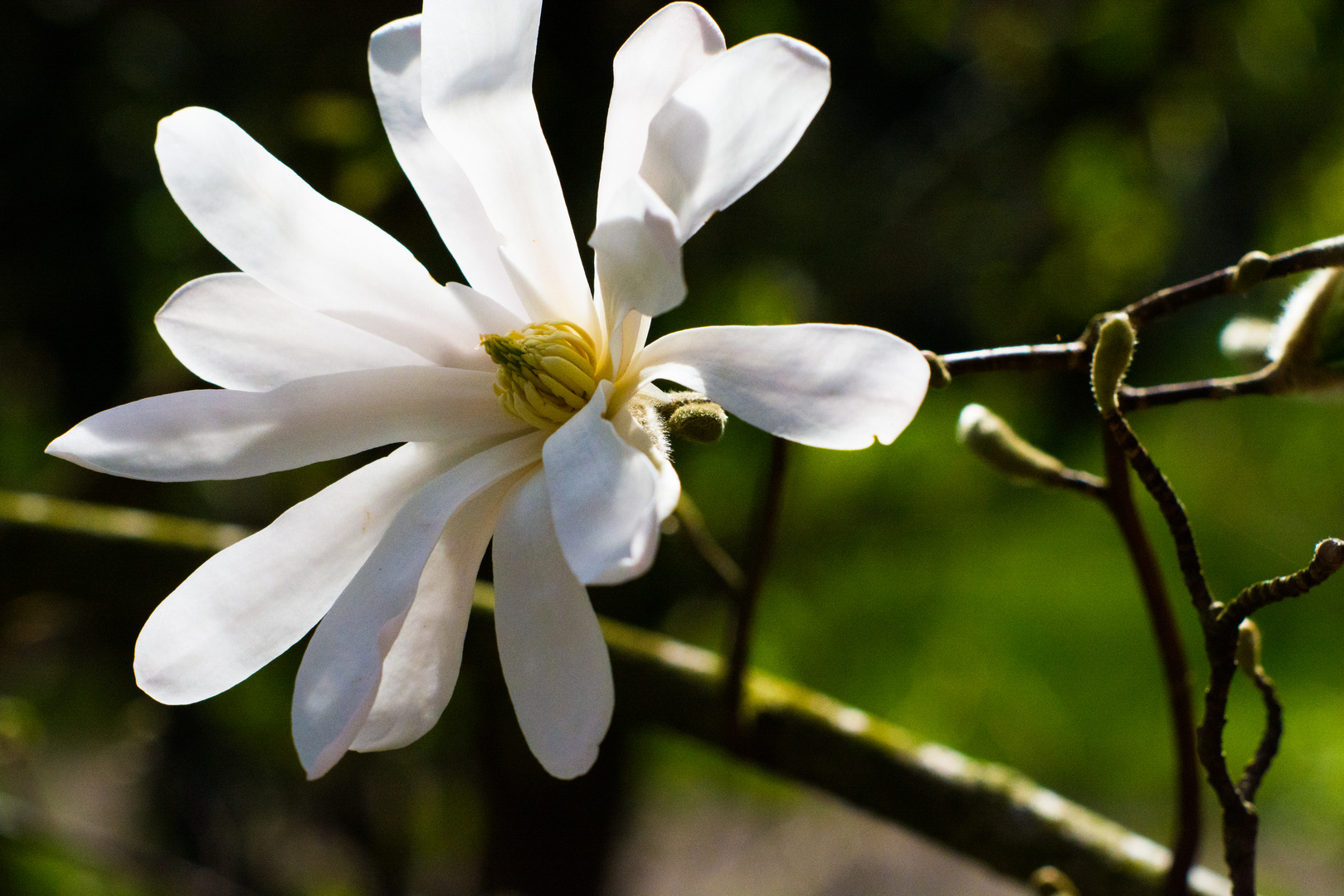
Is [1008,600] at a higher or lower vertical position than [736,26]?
lower

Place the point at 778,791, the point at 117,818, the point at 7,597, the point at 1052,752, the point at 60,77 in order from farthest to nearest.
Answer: the point at 117,818
the point at 60,77
the point at 778,791
the point at 1052,752
the point at 7,597

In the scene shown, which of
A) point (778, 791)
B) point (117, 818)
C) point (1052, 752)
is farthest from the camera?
point (117, 818)

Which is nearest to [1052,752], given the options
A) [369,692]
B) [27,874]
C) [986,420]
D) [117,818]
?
[986,420]

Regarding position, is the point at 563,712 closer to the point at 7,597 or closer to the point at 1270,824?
the point at 7,597

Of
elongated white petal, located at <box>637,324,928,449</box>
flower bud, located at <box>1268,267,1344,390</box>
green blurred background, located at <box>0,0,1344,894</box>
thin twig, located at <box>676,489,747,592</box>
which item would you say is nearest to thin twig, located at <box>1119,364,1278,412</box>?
flower bud, located at <box>1268,267,1344,390</box>

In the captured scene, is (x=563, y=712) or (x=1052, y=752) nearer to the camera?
(x=563, y=712)

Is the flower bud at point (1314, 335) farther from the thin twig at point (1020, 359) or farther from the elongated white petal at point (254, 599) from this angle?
the elongated white petal at point (254, 599)

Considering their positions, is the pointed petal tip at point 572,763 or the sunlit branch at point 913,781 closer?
the pointed petal tip at point 572,763

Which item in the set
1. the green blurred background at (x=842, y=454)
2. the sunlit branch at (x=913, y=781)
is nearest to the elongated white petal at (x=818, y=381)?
the sunlit branch at (x=913, y=781)
